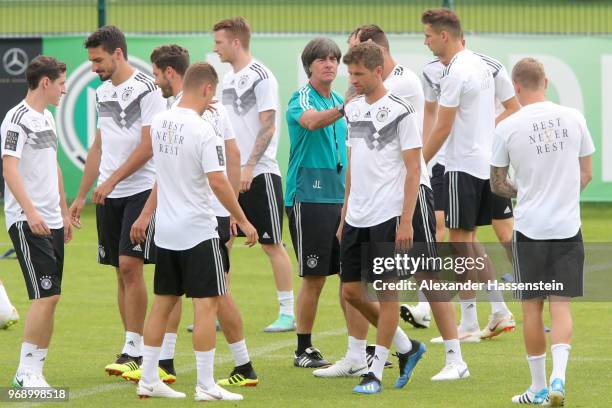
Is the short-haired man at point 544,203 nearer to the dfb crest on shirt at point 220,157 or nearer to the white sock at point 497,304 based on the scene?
the dfb crest on shirt at point 220,157

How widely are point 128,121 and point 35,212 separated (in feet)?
3.99

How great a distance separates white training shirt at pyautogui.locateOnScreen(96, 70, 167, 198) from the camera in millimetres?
9414

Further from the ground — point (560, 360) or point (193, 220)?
point (193, 220)

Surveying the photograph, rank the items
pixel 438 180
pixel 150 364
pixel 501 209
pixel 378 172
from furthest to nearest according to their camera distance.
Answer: pixel 438 180 < pixel 501 209 < pixel 378 172 < pixel 150 364

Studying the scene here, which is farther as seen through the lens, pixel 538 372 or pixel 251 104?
pixel 251 104

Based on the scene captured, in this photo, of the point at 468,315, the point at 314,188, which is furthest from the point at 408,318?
the point at 314,188

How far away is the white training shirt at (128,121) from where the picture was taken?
30.9 ft

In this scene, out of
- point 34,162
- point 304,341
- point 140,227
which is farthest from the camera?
point 304,341

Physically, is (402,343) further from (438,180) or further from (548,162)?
(438,180)

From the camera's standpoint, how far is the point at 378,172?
8602mm

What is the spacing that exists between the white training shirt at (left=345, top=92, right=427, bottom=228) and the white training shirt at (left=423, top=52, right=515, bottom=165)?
7.13ft

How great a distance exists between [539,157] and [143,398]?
2802 millimetres

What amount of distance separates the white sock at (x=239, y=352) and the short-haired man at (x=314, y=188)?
86 centimetres

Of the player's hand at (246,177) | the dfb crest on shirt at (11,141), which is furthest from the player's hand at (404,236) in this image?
the player's hand at (246,177)
